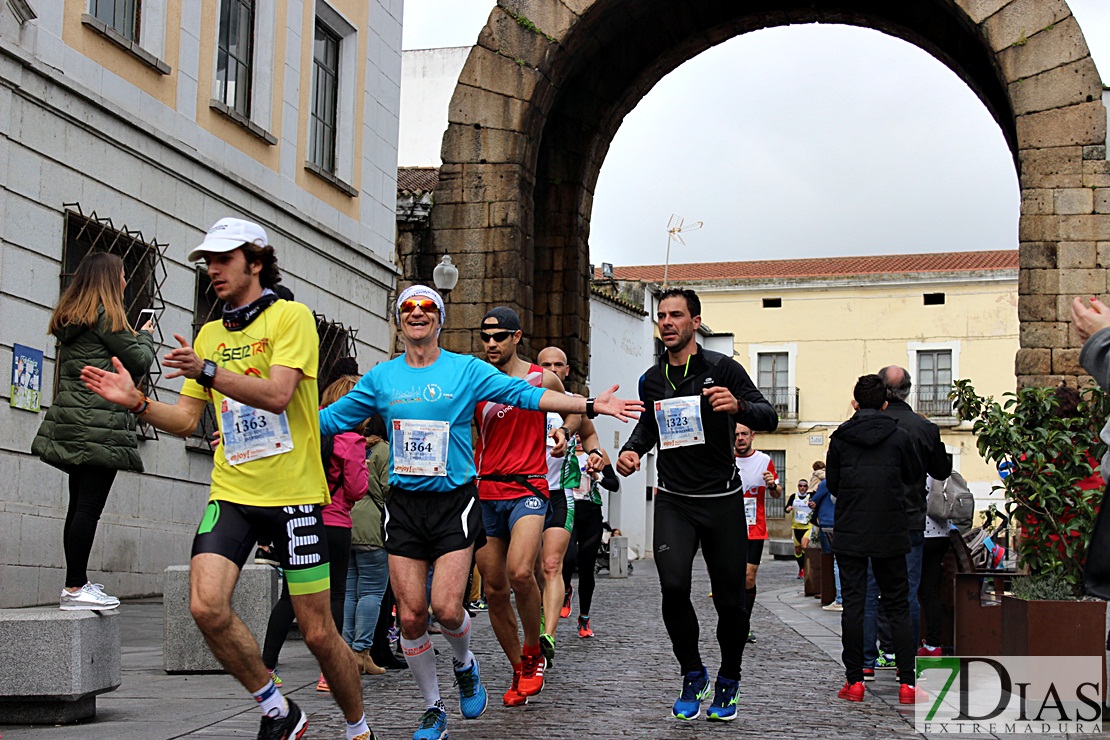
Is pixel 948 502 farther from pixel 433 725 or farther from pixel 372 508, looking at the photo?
Result: pixel 433 725

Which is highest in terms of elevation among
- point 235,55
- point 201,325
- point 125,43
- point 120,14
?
point 235,55

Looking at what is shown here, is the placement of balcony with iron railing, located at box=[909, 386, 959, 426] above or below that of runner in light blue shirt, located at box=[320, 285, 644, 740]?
above

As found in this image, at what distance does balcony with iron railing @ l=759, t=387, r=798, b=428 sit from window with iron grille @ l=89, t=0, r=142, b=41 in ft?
136

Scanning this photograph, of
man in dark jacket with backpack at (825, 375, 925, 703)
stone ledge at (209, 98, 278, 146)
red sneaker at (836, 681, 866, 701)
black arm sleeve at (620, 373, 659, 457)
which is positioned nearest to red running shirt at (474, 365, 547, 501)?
black arm sleeve at (620, 373, 659, 457)

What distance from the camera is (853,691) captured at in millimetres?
7812

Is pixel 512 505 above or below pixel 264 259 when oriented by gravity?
below

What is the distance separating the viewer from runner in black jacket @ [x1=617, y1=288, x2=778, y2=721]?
22.6 feet

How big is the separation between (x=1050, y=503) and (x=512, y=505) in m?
3.07

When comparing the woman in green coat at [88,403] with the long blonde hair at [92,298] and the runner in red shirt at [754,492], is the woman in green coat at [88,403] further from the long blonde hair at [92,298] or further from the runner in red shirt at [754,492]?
the runner in red shirt at [754,492]

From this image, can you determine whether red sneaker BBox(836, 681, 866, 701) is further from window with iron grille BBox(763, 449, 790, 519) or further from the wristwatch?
window with iron grille BBox(763, 449, 790, 519)

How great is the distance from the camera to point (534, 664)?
24.5 feet

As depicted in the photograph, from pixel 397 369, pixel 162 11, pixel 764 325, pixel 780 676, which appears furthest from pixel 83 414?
pixel 764 325

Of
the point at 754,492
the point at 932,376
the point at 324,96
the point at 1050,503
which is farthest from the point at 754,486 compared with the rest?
the point at 932,376

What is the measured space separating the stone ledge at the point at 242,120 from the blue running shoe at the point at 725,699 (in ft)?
32.0
